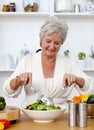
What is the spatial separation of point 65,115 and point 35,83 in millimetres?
382

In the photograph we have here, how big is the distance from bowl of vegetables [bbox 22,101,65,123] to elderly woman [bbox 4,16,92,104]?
0.35 metres

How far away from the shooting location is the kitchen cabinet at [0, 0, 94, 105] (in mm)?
3488

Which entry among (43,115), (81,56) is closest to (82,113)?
(43,115)

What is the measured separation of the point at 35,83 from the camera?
2193mm

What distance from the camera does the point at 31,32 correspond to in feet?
11.5

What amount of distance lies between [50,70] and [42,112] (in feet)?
2.28

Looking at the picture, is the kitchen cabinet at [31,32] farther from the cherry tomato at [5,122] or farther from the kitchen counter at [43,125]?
the cherry tomato at [5,122]

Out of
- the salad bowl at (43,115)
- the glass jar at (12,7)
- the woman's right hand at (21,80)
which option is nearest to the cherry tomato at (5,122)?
the salad bowl at (43,115)

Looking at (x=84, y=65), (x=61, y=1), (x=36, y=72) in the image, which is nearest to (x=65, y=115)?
(x=36, y=72)

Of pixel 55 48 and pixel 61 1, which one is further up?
pixel 61 1

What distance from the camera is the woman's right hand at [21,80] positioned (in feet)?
5.71

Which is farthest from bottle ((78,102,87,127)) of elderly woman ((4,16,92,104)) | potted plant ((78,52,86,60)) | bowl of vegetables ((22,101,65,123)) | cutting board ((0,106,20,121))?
potted plant ((78,52,86,60))

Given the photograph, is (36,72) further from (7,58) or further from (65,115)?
(7,58)

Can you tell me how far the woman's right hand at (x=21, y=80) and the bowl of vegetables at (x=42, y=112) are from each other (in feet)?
0.50
